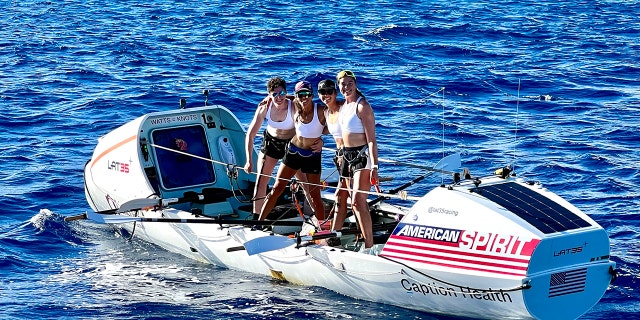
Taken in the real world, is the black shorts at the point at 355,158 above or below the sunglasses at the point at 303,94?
below

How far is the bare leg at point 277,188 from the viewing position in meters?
14.4

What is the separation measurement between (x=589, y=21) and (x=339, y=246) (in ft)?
78.9

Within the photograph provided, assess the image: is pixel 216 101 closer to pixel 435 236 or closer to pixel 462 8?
pixel 435 236

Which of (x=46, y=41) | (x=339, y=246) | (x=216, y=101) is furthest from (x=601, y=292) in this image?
(x=46, y=41)

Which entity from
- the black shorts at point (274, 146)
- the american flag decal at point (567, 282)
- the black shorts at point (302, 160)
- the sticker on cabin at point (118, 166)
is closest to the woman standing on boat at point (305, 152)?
the black shorts at point (302, 160)

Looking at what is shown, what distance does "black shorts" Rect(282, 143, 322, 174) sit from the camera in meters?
14.2

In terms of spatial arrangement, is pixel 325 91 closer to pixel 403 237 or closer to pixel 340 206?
pixel 340 206

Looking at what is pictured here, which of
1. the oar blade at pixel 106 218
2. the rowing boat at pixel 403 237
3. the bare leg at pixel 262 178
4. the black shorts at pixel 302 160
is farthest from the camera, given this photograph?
the bare leg at pixel 262 178

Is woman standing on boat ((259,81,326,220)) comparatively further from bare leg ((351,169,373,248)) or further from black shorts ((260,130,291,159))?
bare leg ((351,169,373,248))

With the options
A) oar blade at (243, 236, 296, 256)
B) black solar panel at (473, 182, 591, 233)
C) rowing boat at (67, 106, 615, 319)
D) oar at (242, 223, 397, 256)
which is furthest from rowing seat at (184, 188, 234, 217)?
black solar panel at (473, 182, 591, 233)

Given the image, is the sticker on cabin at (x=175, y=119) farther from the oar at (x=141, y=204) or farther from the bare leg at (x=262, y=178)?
the bare leg at (x=262, y=178)

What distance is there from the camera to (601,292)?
39.1ft

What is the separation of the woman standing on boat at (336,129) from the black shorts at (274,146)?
1.23 metres

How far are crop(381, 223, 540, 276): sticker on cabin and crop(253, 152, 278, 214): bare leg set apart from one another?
8.96 feet
